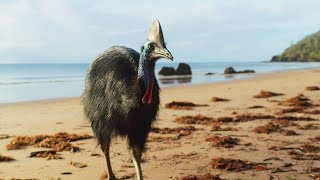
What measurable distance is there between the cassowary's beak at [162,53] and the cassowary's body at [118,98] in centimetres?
38

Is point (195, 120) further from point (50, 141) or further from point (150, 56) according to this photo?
point (150, 56)

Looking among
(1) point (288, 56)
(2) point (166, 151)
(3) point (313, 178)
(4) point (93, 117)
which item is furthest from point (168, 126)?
(1) point (288, 56)

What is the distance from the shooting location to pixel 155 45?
536cm

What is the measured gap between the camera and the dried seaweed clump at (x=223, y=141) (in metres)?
8.25

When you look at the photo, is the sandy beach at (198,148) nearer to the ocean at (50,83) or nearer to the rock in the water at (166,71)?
the ocean at (50,83)

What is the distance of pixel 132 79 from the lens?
573cm

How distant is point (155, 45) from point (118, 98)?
2.91 ft

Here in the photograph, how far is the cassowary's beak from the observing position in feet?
16.6

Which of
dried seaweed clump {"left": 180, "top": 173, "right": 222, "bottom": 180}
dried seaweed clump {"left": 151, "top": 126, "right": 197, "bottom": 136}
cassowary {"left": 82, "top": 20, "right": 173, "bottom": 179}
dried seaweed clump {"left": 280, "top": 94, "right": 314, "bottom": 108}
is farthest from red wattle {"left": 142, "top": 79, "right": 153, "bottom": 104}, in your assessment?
dried seaweed clump {"left": 280, "top": 94, "right": 314, "bottom": 108}

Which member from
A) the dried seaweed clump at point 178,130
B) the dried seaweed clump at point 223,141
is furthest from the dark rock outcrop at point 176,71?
the dried seaweed clump at point 223,141

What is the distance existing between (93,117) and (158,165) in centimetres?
131

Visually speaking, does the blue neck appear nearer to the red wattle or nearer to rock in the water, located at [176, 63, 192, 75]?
the red wattle

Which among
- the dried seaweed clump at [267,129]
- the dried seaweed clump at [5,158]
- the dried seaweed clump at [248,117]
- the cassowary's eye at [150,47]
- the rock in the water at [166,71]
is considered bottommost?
the dried seaweed clump at [267,129]

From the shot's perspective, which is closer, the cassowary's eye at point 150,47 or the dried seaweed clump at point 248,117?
the cassowary's eye at point 150,47
